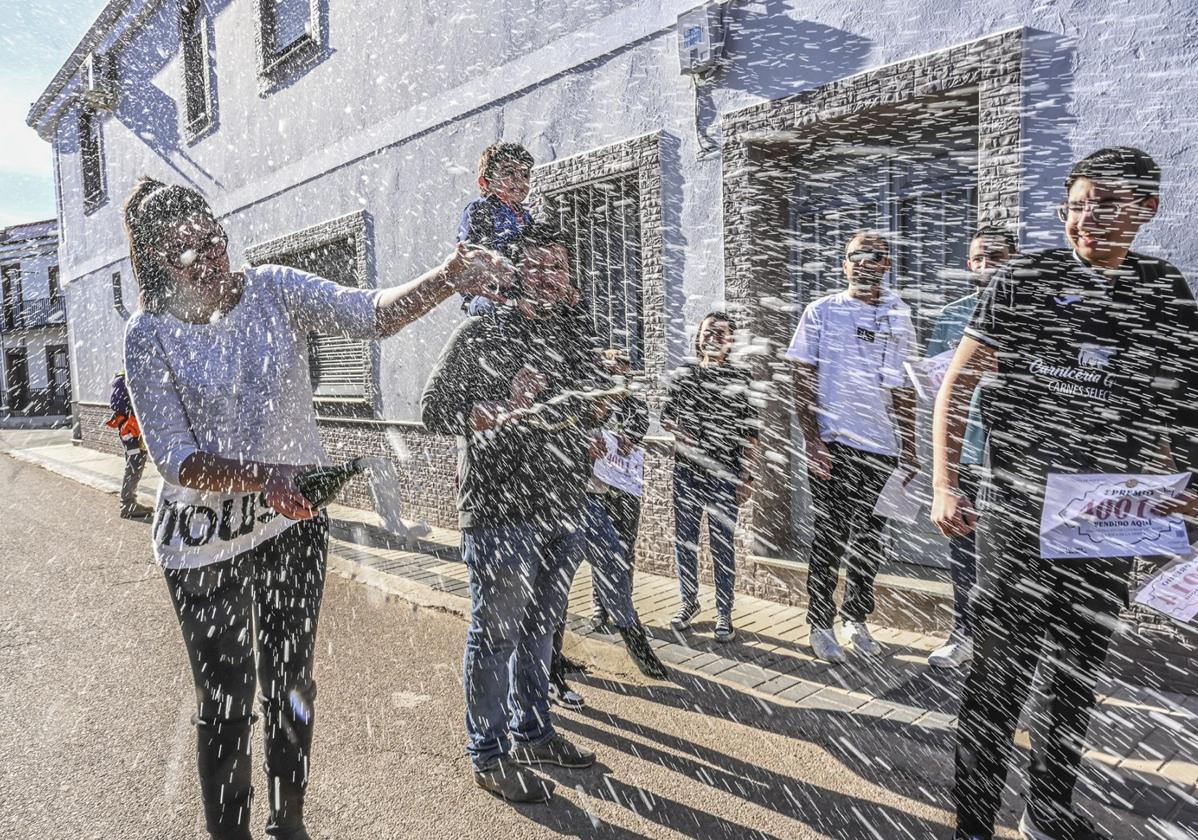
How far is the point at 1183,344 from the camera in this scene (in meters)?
2.34

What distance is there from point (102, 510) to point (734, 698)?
9979mm

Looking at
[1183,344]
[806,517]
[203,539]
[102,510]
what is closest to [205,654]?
[203,539]

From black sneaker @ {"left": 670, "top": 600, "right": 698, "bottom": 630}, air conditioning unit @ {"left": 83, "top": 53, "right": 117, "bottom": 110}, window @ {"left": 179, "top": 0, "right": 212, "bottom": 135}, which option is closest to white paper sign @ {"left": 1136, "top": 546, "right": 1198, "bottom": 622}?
black sneaker @ {"left": 670, "top": 600, "right": 698, "bottom": 630}

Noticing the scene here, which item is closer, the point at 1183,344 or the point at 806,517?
the point at 1183,344

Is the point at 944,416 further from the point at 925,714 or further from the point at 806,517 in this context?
the point at 806,517

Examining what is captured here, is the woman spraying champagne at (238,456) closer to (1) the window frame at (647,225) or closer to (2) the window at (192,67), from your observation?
(1) the window frame at (647,225)

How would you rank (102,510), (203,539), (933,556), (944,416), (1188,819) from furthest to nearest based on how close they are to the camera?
(102,510) < (933,556) < (1188,819) < (944,416) < (203,539)

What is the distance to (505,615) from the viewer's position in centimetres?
307

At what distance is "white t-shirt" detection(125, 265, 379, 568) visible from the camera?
86.2 inches

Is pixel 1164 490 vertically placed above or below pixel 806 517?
above

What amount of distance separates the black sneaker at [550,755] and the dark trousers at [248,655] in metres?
1.03

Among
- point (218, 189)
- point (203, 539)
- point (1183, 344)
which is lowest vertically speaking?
point (203, 539)

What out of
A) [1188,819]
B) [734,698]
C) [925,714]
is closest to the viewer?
[1188,819]

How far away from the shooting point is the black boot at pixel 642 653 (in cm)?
431
